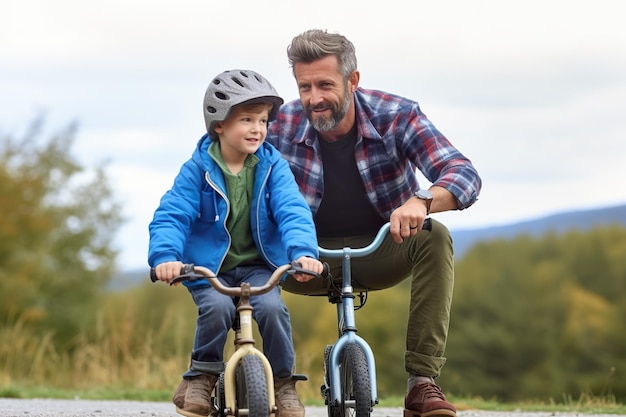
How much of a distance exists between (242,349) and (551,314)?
46.6m

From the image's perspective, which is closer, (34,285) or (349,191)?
(349,191)

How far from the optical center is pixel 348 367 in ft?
15.0

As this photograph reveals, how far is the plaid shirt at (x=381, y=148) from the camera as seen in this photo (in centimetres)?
553

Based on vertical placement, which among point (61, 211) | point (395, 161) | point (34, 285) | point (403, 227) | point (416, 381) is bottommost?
point (416, 381)

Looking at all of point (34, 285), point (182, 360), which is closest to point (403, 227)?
point (182, 360)

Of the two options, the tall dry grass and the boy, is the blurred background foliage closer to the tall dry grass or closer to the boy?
the tall dry grass

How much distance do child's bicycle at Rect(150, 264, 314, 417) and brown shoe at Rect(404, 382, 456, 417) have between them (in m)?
1.05

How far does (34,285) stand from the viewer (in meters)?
39.3

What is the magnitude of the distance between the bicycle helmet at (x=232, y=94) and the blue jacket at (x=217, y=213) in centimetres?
18

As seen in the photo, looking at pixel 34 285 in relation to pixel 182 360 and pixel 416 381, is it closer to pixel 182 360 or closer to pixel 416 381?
pixel 182 360

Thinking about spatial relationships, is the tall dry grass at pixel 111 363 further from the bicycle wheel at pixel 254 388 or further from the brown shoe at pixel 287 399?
the bicycle wheel at pixel 254 388

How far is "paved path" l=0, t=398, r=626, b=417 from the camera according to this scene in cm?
641

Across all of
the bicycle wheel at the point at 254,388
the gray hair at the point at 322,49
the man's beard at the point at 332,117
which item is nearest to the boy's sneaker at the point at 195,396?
the bicycle wheel at the point at 254,388

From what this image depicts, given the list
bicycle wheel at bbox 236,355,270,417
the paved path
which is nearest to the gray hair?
bicycle wheel at bbox 236,355,270,417
